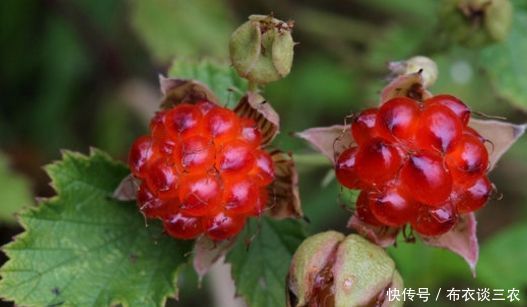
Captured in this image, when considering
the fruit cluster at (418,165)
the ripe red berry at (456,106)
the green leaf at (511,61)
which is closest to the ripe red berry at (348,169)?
the fruit cluster at (418,165)

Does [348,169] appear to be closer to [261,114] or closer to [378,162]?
[378,162]

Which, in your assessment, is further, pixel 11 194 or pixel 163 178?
pixel 11 194

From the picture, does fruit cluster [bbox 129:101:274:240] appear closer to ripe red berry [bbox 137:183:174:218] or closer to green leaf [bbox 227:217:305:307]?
ripe red berry [bbox 137:183:174:218]

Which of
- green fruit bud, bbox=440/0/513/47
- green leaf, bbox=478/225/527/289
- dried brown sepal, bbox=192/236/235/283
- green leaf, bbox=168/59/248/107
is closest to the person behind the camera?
dried brown sepal, bbox=192/236/235/283

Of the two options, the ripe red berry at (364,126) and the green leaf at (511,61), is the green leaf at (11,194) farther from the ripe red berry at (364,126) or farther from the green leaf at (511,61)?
the green leaf at (511,61)

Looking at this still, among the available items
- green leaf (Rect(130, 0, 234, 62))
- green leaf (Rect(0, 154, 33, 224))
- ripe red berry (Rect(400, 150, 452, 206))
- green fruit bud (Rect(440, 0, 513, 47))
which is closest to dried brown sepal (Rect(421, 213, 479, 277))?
ripe red berry (Rect(400, 150, 452, 206))

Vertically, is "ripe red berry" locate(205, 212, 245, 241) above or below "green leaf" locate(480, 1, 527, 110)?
above

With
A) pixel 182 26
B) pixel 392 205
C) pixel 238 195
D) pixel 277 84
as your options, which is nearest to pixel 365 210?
pixel 392 205
